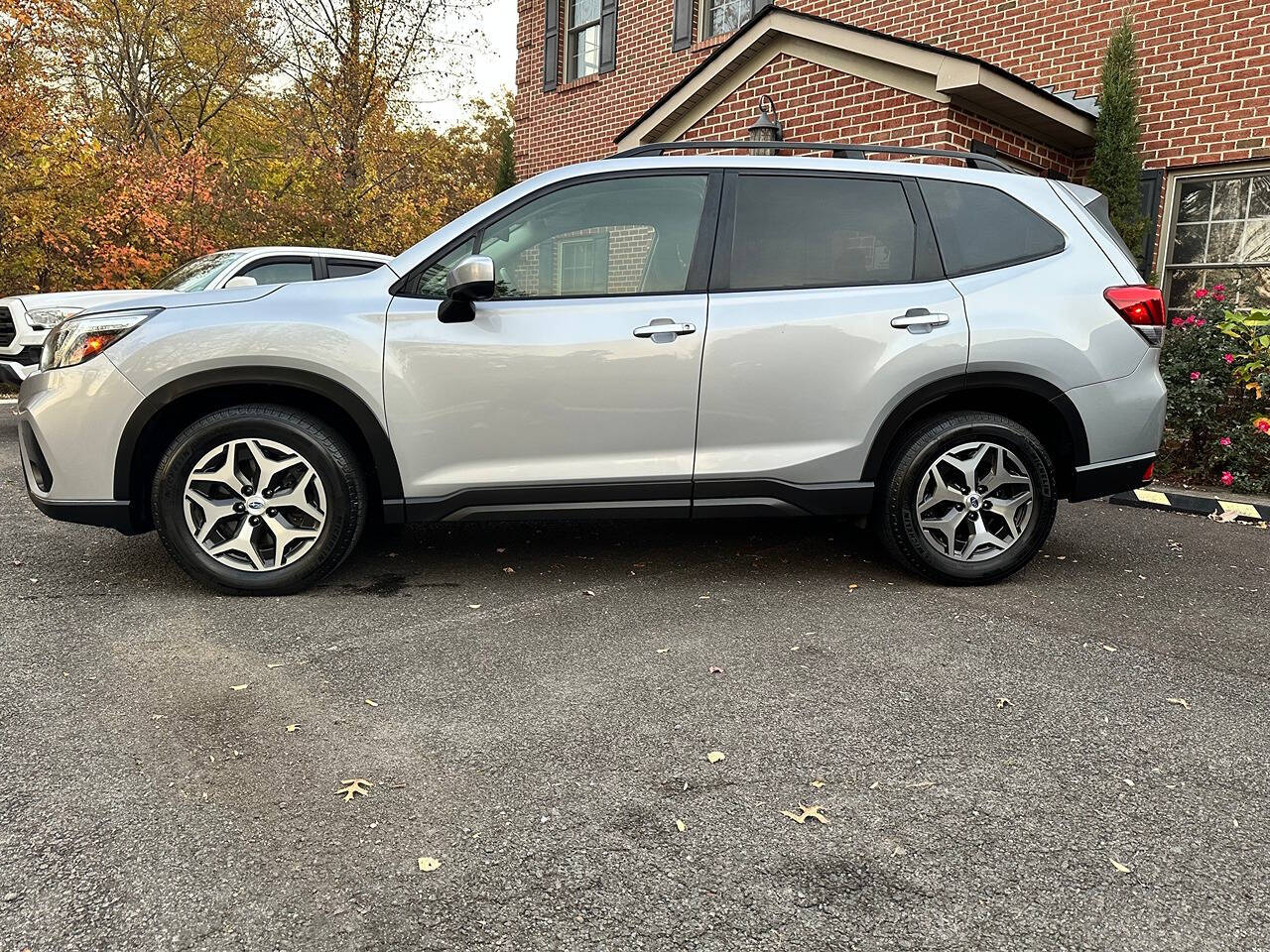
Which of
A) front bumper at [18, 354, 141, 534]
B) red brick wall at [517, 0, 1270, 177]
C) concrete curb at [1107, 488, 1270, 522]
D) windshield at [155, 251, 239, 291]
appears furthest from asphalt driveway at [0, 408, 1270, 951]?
red brick wall at [517, 0, 1270, 177]

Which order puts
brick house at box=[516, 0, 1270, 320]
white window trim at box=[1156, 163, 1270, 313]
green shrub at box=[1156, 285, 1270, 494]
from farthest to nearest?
1. white window trim at box=[1156, 163, 1270, 313]
2. brick house at box=[516, 0, 1270, 320]
3. green shrub at box=[1156, 285, 1270, 494]

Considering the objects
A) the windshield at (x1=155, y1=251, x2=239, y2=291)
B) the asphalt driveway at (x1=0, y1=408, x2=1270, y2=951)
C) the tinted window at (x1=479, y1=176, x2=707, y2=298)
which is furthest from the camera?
the windshield at (x1=155, y1=251, x2=239, y2=291)

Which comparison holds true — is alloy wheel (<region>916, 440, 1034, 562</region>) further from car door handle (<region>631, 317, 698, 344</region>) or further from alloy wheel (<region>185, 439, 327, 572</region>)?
alloy wheel (<region>185, 439, 327, 572</region>)

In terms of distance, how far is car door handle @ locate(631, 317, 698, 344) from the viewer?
4148 mm

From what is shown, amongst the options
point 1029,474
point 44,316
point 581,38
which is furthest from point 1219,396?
point 581,38

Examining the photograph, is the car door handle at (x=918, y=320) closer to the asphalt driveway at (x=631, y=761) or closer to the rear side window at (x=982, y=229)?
the rear side window at (x=982, y=229)

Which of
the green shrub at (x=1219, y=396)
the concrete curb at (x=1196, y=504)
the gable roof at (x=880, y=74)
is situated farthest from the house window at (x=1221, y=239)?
the concrete curb at (x=1196, y=504)

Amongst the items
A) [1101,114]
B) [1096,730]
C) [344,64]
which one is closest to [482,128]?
[344,64]

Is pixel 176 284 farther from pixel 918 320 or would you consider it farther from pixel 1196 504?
pixel 1196 504

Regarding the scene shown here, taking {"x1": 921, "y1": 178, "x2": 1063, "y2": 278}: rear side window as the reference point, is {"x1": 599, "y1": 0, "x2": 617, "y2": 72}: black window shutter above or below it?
above

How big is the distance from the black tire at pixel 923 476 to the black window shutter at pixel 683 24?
33.4ft

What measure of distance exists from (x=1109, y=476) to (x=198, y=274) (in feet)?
23.7

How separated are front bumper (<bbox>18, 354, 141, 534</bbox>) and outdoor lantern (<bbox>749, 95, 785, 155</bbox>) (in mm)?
6213

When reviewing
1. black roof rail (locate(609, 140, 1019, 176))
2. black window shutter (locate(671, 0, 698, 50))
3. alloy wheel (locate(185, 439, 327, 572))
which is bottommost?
alloy wheel (locate(185, 439, 327, 572))
